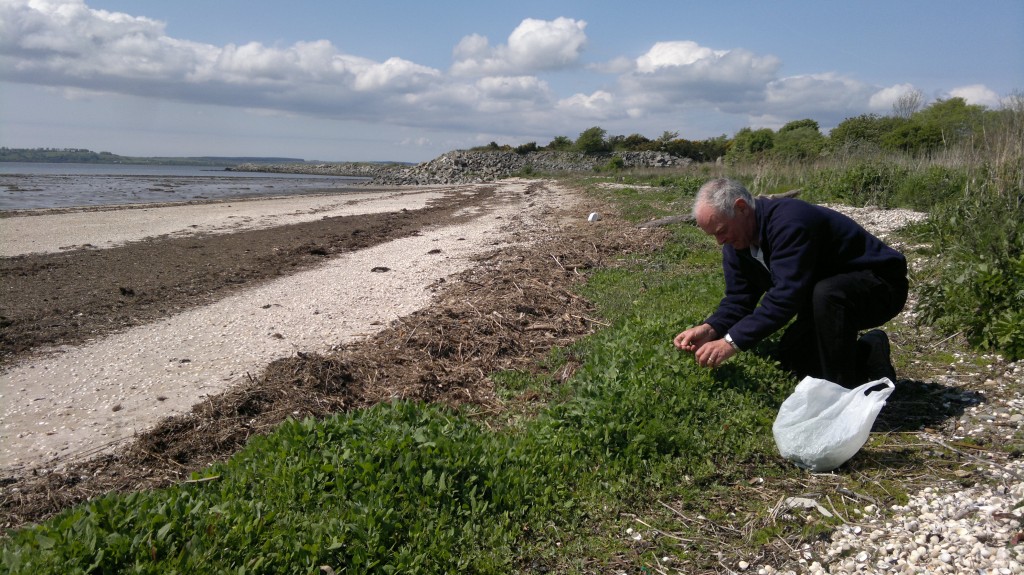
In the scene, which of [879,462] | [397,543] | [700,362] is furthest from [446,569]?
[879,462]

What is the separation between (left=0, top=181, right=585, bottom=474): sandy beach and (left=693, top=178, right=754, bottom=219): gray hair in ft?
13.2

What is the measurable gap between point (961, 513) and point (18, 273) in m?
12.4

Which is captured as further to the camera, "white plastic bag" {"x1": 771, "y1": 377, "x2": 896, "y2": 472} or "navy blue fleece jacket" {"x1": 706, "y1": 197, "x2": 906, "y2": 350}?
"navy blue fleece jacket" {"x1": 706, "y1": 197, "x2": 906, "y2": 350}

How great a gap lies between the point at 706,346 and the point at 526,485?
63.1 inches

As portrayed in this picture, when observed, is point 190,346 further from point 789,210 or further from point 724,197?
point 789,210

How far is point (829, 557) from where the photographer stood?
2.95 meters

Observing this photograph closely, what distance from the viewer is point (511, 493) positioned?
132 inches

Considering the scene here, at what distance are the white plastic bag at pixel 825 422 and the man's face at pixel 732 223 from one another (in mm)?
1054

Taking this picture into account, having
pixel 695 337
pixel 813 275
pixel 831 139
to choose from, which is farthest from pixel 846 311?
pixel 831 139

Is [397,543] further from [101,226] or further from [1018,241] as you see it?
[101,226]

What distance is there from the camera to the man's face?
4.17 metres

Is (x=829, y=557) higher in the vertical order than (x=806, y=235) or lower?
lower

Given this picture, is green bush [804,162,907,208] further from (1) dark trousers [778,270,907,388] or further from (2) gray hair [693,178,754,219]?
(2) gray hair [693,178,754,219]

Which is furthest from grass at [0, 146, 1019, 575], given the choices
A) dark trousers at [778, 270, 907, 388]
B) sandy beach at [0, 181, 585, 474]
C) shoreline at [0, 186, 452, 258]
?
shoreline at [0, 186, 452, 258]
